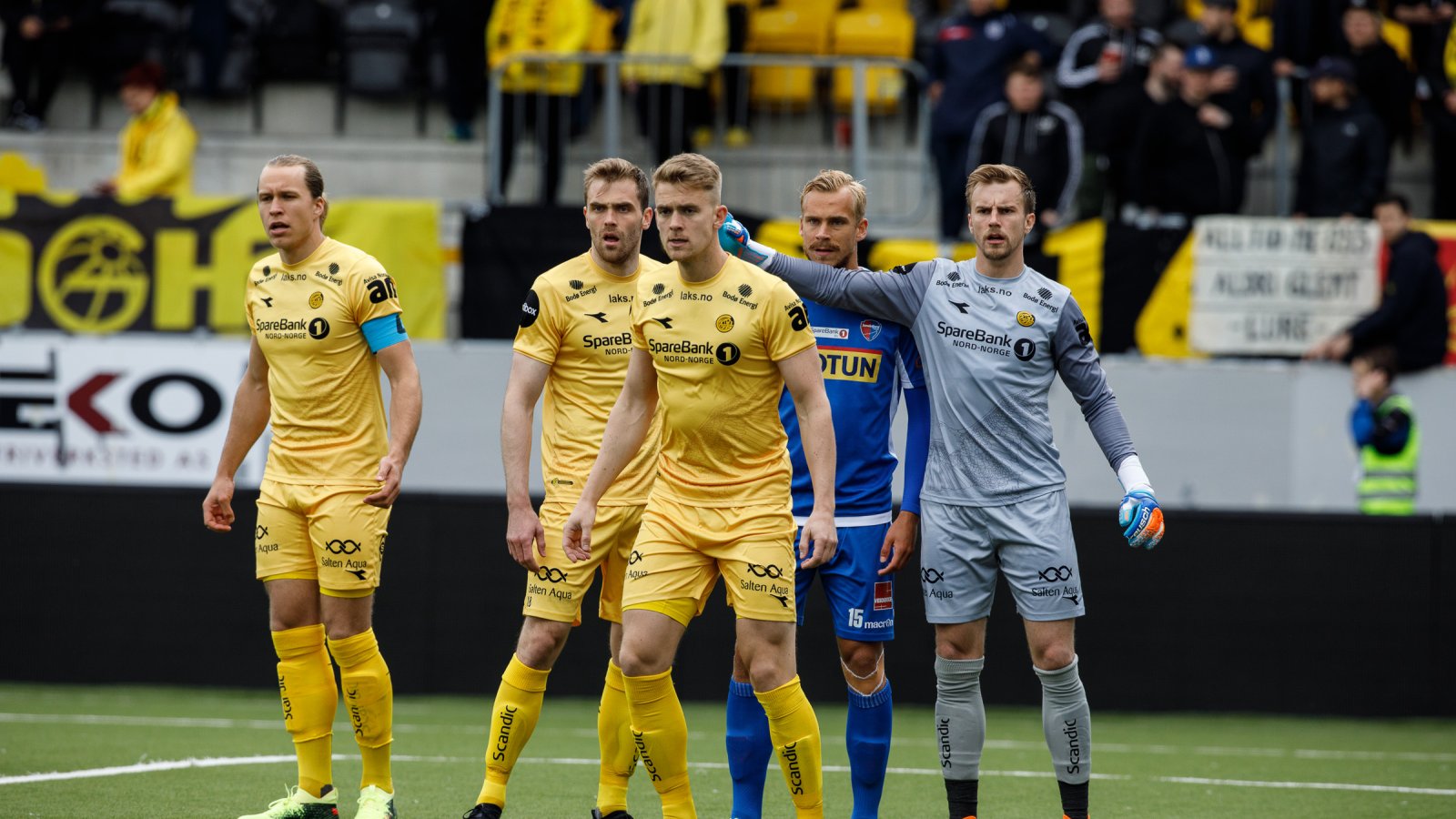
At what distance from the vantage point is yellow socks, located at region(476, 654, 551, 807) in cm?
624

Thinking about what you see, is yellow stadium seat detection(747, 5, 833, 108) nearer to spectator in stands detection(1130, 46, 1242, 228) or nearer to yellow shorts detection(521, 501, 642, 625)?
spectator in stands detection(1130, 46, 1242, 228)

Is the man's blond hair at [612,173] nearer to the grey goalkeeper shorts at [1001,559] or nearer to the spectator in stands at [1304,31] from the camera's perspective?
the grey goalkeeper shorts at [1001,559]

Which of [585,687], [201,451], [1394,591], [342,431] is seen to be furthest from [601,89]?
[342,431]

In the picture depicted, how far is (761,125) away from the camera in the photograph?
1457cm

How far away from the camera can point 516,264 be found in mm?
12406

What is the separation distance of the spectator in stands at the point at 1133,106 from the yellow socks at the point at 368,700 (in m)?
8.45

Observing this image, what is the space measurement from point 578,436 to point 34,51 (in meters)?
10.3

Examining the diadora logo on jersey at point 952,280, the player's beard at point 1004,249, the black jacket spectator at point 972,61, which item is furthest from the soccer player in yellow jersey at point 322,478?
the black jacket spectator at point 972,61

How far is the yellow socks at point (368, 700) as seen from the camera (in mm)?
6316

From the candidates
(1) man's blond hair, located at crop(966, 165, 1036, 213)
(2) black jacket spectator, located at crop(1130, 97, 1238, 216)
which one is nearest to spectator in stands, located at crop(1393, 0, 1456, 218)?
(2) black jacket spectator, located at crop(1130, 97, 1238, 216)

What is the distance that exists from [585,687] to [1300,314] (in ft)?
19.2

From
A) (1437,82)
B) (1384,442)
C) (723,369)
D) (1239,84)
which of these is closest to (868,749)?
(723,369)

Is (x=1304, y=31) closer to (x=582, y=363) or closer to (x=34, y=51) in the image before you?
(x=582, y=363)

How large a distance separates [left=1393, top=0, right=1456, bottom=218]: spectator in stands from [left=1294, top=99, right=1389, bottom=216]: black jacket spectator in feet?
4.42
